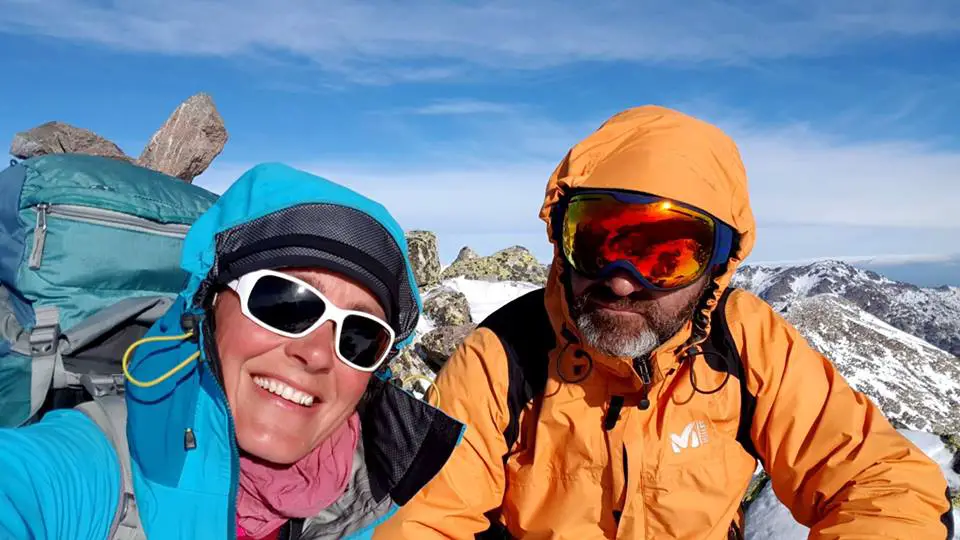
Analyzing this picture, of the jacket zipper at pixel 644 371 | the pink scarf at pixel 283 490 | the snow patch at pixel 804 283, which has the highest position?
the jacket zipper at pixel 644 371

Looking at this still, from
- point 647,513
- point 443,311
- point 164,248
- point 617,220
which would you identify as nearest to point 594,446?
point 647,513

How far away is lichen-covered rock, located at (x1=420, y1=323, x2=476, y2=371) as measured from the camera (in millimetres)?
10078

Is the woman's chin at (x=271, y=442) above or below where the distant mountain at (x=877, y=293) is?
above

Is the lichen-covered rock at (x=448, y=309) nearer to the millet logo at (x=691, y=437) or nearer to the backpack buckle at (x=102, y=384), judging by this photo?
the millet logo at (x=691, y=437)

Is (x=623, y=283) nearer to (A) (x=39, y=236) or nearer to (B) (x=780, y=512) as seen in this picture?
(B) (x=780, y=512)

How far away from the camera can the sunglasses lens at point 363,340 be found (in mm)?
2715

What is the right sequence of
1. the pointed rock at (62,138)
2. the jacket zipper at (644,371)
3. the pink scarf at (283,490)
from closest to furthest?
the pink scarf at (283,490) < the jacket zipper at (644,371) < the pointed rock at (62,138)

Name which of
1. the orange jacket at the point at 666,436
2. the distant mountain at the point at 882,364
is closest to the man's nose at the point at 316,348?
the orange jacket at the point at 666,436

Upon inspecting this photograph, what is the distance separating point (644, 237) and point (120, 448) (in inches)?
118

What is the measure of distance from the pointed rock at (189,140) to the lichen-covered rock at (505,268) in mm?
13277

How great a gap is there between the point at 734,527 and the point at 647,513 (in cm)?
79

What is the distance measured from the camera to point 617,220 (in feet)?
12.8

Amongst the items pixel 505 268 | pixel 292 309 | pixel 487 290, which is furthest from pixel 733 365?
pixel 505 268

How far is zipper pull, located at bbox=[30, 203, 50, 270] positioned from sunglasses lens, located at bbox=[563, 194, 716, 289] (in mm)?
2847
